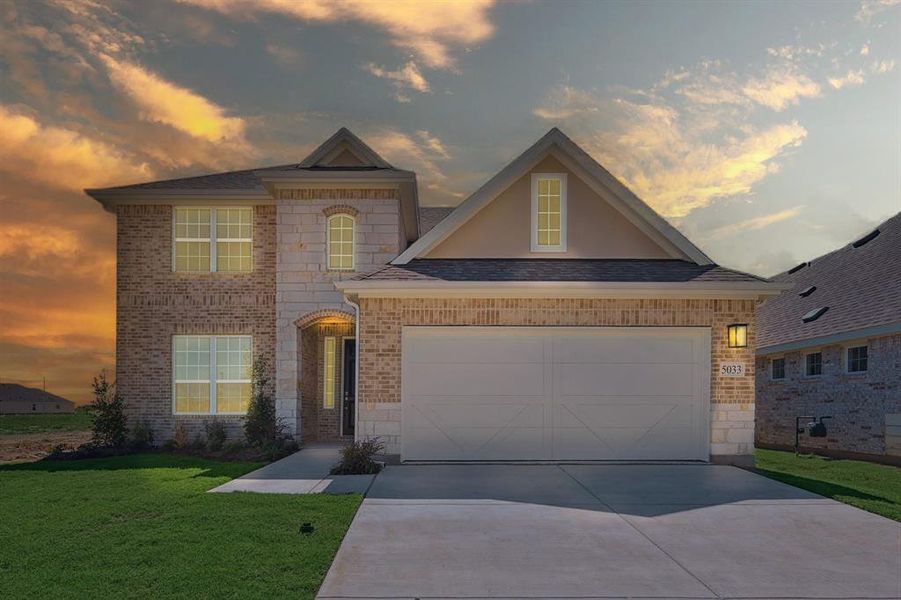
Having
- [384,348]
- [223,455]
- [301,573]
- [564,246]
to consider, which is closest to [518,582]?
[301,573]

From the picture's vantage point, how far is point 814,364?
→ 19.8 meters

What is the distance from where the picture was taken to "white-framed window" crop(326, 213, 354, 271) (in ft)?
57.5

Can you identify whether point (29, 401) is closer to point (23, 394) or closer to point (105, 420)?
point (23, 394)

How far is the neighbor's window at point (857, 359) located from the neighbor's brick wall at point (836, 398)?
184 mm

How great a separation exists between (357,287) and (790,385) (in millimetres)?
14526

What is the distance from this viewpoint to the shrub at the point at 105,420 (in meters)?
17.0

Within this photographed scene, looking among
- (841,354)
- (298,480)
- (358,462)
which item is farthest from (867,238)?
(298,480)

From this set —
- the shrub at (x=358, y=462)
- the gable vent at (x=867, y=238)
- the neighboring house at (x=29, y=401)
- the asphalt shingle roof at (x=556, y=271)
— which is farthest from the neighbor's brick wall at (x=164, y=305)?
the neighboring house at (x=29, y=401)

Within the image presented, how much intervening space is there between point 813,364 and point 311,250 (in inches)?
565

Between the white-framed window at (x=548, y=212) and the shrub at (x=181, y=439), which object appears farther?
the shrub at (x=181, y=439)

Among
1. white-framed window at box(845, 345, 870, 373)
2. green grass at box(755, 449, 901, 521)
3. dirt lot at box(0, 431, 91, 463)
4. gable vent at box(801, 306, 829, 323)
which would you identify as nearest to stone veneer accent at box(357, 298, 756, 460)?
green grass at box(755, 449, 901, 521)

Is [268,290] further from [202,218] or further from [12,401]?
[12,401]

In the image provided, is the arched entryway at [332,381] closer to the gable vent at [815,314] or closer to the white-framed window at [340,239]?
the white-framed window at [340,239]

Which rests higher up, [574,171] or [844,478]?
[574,171]
